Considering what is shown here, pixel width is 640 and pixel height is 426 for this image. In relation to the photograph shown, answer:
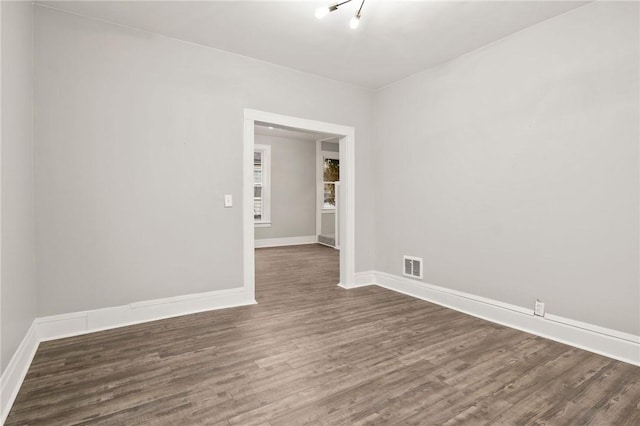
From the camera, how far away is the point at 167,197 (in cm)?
315

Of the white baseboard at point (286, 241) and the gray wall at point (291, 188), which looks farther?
the gray wall at point (291, 188)

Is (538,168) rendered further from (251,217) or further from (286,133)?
(286,133)

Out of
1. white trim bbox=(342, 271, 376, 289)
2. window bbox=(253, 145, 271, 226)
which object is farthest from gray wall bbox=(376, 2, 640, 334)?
window bbox=(253, 145, 271, 226)

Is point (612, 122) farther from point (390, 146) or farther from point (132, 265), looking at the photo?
point (132, 265)

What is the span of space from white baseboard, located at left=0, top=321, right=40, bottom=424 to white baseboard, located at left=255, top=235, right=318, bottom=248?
5493 mm

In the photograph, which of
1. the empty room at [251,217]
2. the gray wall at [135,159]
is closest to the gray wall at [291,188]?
the empty room at [251,217]

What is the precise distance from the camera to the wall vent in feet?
13.0

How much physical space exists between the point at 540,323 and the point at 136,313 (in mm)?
3657

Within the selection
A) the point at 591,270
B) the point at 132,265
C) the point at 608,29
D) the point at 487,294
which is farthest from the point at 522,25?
the point at 132,265

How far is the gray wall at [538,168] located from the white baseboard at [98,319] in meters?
2.39

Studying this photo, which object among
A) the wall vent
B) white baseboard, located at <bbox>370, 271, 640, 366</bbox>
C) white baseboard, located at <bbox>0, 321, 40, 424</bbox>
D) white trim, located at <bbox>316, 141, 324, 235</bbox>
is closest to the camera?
white baseboard, located at <bbox>0, 321, 40, 424</bbox>

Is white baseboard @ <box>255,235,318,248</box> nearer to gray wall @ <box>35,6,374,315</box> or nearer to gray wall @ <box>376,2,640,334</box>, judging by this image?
gray wall @ <box>35,6,374,315</box>

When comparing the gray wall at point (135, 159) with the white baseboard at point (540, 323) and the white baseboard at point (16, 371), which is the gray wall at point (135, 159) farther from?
the white baseboard at point (540, 323)

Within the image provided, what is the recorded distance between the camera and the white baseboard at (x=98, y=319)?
190cm
